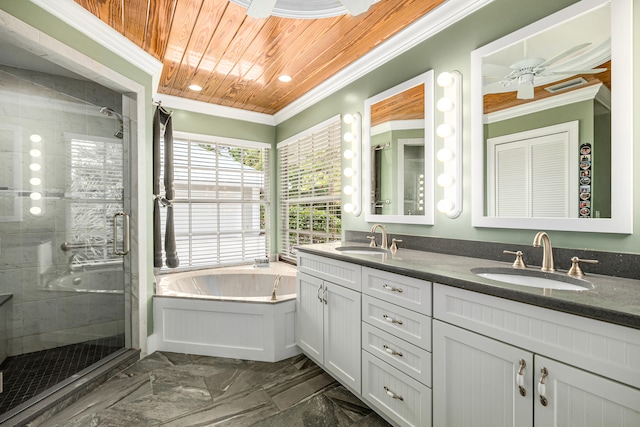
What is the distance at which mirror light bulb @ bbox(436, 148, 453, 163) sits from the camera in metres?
1.95

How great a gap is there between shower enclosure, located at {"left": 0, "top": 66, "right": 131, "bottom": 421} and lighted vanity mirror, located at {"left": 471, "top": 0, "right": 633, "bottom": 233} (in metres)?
2.64

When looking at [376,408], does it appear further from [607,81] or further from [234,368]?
[607,81]

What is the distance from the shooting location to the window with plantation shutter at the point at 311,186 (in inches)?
121

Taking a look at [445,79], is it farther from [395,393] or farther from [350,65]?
[395,393]

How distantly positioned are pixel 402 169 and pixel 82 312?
275cm

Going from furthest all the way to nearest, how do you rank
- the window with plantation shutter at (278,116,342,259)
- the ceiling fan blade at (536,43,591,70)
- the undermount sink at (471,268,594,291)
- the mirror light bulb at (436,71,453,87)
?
the window with plantation shutter at (278,116,342,259) → the mirror light bulb at (436,71,453,87) → the ceiling fan blade at (536,43,591,70) → the undermount sink at (471,268,594,291)

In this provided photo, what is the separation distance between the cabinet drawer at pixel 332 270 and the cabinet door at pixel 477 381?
573mm

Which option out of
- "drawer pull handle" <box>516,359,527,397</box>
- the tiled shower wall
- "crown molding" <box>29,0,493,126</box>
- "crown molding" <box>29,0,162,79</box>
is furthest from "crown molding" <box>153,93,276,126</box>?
"drawer pull handle" <box>516,359,527,397</box>

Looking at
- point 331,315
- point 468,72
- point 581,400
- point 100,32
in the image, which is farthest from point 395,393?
point 100,32

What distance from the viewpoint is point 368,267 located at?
1756 mm

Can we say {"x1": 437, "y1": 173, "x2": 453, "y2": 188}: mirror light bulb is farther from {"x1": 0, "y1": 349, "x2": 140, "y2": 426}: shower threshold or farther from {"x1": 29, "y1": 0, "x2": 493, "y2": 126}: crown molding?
{"x1": 0, "y1": 349, "x2": 140, "y2": 426}: shower threshold

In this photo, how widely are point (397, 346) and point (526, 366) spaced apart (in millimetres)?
610

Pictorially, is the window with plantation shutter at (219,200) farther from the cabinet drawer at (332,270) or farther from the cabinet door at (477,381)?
the cabinet door at (477,381)

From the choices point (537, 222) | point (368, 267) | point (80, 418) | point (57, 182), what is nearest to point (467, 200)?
point (537, 222)
